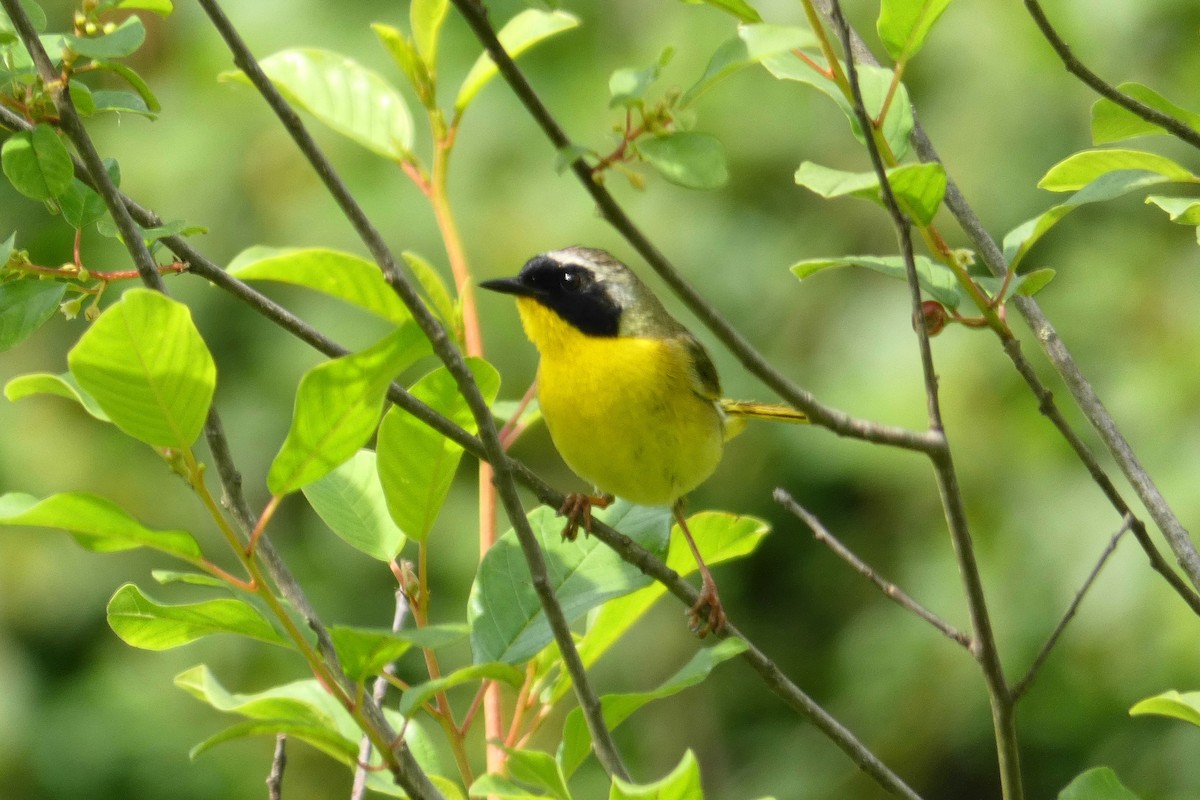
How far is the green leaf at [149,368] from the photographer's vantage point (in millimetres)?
1398

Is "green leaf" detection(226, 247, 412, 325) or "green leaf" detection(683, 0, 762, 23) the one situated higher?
"green leaf" detection(683, 0, 762, 23)

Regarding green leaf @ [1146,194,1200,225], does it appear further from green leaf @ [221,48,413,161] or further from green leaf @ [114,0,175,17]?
green leaf @ [114,0,175,17]

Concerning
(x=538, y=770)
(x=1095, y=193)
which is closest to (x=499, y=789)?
(x=538, y=770)

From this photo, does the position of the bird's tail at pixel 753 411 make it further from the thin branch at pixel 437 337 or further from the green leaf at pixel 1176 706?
the thin branch at pixel 437 337

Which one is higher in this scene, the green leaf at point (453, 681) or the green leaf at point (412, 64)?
the green leaf at point (412, 64)

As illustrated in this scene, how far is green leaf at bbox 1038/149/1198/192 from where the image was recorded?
6.29ft

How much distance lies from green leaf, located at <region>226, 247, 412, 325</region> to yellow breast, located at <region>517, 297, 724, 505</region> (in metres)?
1.41

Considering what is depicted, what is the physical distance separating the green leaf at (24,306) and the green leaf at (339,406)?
0.44 metres

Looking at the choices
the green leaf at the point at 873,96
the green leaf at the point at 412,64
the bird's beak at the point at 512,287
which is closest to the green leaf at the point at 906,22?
the green leaf at the point at 873,96

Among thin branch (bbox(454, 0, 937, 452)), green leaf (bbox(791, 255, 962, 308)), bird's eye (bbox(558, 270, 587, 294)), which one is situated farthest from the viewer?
bird's eye (bbox(558, 270, 587, 294))

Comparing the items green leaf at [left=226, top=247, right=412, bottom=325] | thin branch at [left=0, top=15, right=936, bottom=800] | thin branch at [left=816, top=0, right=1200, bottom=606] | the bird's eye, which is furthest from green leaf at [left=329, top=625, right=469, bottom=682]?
the bird's eye

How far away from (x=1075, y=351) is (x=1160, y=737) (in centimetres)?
139

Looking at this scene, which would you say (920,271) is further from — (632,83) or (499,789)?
(499,789)

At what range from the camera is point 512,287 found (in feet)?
11.0
